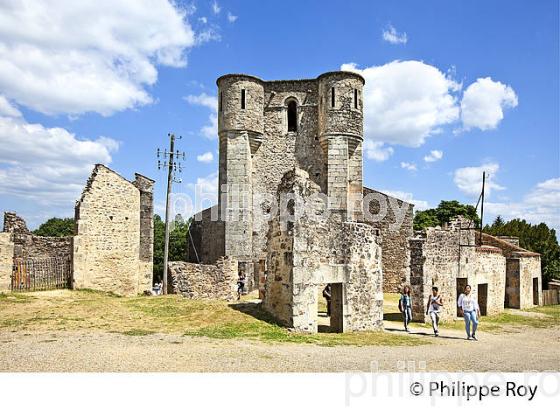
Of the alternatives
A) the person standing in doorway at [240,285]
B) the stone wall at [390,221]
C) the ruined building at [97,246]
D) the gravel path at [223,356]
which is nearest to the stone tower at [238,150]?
the person standing in doorway at [240,285]

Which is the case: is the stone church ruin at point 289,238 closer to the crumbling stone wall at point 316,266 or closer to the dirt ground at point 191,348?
the crumbling stone wall at point 316,266

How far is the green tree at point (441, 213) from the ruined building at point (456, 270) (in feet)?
93.0

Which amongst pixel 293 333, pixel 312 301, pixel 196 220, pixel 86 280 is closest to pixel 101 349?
pixel 293 333

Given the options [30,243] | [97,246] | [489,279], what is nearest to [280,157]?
[97,246]

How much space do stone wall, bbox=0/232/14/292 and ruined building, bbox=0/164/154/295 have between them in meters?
0.04

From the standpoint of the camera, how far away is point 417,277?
55.7 feet

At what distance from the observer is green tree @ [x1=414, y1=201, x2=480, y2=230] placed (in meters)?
51.5

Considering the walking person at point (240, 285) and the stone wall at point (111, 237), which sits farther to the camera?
the walking person at point (240, 285)

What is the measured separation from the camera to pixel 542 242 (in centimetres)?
3428

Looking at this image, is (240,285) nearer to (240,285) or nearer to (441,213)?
(240,285)

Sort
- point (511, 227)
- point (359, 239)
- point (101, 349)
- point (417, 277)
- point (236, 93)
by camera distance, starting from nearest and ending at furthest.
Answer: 1. point (101, 349)
2. point (359, 239)
3. point (417, 277)
4. point (236, 93)
5. point (511, 227)

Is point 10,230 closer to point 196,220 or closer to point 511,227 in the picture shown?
point 196,220

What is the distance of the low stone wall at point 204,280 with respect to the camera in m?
18.6
